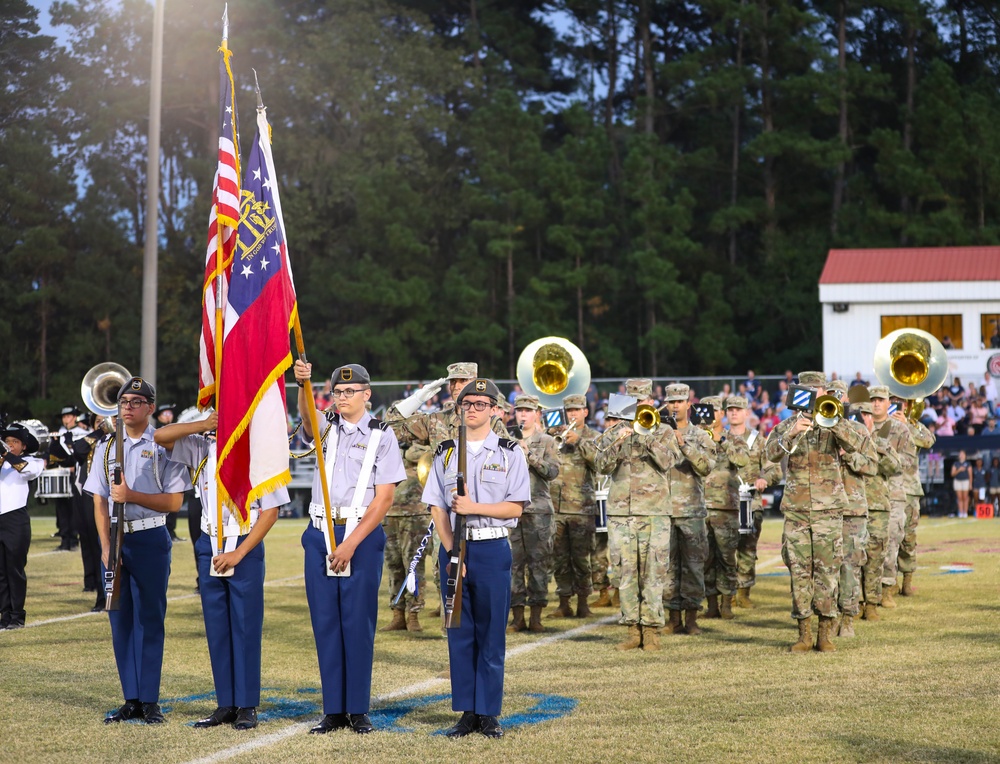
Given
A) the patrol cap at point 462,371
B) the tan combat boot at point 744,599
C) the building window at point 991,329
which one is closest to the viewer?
the patrol cap at point 462,371

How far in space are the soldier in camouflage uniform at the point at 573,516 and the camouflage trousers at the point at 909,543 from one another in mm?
3948

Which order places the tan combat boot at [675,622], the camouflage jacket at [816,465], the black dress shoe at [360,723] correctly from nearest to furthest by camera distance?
the black dress shoe at [360,723] → the camouflage jacket at [816,465] → the tan combat boot at [675,622]

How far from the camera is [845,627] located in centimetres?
1230

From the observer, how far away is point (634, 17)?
55.5m

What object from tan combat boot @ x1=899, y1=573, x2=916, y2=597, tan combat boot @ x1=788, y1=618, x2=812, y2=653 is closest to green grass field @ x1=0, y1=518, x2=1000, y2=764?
tan combat boot @ x1=788, y1=618, x2=812, y2=653

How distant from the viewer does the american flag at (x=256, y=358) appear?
8.34 meters

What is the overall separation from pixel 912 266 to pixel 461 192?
1738 centimetres

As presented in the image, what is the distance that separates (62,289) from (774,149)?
1038 inches

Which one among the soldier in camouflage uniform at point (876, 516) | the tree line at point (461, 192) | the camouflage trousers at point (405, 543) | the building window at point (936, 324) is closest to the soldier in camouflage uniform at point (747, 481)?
the soldier in camouflage uniform at point (876, 516)

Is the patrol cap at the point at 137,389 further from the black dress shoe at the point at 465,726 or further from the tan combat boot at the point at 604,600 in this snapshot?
the tan combat boot at the point at 604,600

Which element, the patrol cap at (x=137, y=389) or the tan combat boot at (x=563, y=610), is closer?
the patrol cap at (x=137, y=389)

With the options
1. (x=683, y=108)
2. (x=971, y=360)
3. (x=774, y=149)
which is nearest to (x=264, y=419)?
(x=971, y=360)

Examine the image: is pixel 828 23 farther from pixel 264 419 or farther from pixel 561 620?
pixel 264 419

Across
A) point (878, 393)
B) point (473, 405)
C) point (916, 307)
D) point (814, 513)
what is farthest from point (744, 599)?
point (916, 307)
